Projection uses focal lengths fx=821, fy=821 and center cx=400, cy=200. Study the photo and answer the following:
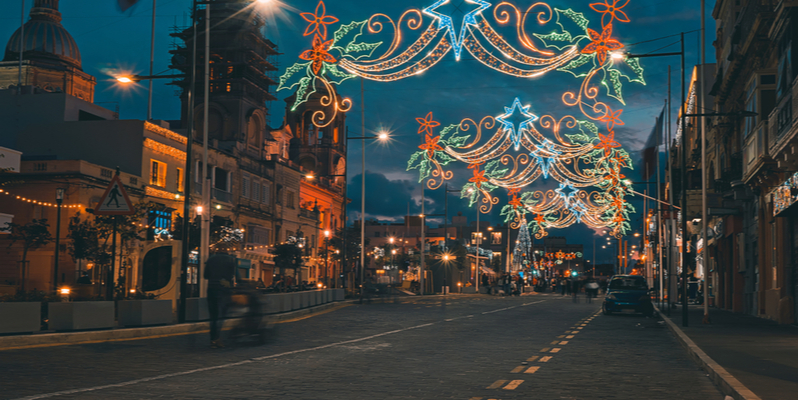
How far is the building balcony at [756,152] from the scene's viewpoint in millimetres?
21328

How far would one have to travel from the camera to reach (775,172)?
22.4 meters

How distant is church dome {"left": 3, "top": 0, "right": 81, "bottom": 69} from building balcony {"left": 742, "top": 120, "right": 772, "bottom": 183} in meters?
65.8

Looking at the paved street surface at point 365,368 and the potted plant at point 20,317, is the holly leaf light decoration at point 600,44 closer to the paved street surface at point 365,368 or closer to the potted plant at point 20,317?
the paved street surface at point 365,368

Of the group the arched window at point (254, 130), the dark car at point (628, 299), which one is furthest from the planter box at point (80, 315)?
the arched window at point (254, 130)

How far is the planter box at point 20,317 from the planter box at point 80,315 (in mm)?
308

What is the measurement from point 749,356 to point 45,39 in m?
74.8

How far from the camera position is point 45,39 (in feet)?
247

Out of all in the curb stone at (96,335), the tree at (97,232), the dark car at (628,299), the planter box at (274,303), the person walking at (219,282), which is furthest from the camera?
the tree at (97,232)

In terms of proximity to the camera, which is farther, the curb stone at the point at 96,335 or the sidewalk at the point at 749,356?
the curb stone at the point at 96,335

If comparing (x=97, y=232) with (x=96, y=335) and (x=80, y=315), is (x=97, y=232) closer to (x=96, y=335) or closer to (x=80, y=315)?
(x=80, y=315)

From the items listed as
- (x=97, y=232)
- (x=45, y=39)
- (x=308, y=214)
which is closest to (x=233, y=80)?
(x=308, y=214)

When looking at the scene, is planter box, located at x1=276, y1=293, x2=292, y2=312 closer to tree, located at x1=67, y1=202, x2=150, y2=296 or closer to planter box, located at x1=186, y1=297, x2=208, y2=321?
planter box, located at x1=186, y1=297, x2=208, y2=321

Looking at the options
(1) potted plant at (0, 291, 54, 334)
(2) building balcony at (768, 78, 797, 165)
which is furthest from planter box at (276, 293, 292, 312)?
(2) building balcony at (768, 78, 797, 165)

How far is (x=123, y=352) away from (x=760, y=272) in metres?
22.5
